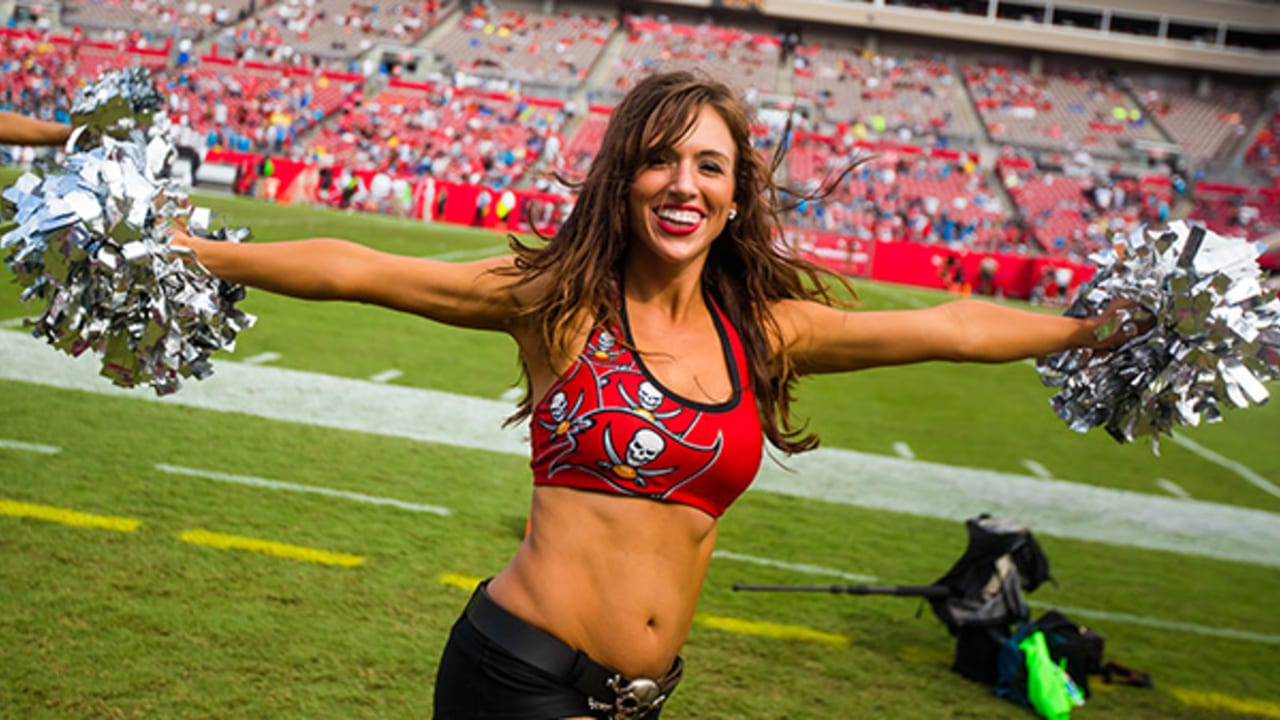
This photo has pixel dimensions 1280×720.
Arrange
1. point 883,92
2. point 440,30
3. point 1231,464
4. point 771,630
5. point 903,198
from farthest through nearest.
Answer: point 440,30
point 883,92
point 903,198
point 1231,464
point 771,630

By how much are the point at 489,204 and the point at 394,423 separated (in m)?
19.6

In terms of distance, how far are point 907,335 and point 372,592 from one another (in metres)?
2.90

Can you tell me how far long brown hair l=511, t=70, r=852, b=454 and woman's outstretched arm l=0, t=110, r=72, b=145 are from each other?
144cm

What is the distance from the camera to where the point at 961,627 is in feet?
15.5

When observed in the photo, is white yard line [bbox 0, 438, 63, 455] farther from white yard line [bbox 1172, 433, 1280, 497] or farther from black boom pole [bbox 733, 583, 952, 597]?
white yard line [bbox 1172, 433, 1280, 497]

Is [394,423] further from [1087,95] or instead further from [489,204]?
[1087,95]

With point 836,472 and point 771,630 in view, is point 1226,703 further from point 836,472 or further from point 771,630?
point 836,472

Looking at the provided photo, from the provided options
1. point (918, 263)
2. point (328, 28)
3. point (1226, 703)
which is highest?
Result: point (1226, 703)

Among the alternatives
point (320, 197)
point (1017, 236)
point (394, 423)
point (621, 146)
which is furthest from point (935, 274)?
point (621, 146)

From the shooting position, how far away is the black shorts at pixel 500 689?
203 centimetres

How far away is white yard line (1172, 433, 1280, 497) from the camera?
955 centimetres

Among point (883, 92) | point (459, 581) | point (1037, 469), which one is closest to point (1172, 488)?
point (1037, 469)

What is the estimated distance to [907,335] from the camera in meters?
2.38

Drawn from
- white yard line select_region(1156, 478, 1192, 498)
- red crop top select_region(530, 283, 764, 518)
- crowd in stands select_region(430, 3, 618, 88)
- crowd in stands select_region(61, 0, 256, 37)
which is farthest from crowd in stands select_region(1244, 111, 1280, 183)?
red crop top select_region(530, 283, 764, 518)
